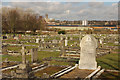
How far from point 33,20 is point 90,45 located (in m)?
58.2

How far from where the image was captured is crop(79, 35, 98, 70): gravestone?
10875mm

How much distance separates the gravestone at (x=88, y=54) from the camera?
1088cm

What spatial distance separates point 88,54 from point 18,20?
54.4 m

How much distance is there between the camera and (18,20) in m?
61.2

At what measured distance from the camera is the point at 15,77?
8188 mm

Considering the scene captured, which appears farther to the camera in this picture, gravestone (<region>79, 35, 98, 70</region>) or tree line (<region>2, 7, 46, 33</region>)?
tree line (<region>2, 7, 46, 33</region>)

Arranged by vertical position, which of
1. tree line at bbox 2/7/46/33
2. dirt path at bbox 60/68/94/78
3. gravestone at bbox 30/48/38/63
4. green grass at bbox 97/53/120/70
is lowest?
dirt path at bbox 60/68/94/78

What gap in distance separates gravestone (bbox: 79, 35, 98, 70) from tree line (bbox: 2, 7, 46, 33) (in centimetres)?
5011

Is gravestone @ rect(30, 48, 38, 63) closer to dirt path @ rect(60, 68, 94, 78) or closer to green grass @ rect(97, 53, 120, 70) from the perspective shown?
dirt path @ rect(60, 68, 94, 78)

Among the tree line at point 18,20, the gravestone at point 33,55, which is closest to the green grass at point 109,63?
the gravestone at point 33,55

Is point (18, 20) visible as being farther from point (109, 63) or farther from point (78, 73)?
point (78, 73)

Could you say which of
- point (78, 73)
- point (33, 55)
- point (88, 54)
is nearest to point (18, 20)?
point (33, 55)

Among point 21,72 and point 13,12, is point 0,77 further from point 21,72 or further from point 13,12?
point 13,12

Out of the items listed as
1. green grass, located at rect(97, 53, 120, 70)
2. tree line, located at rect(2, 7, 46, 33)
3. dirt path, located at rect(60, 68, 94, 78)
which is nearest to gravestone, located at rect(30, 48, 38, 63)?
dirt path, located at rect(60, 68, 94, 78)
